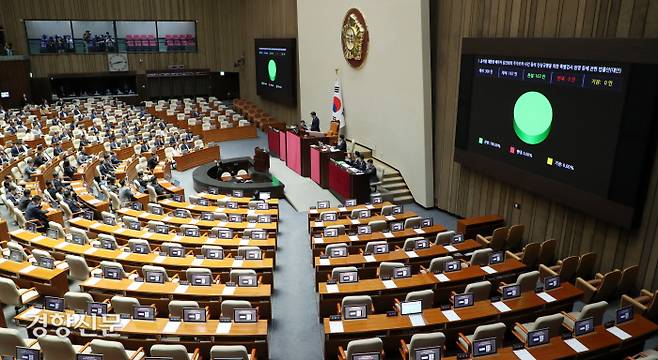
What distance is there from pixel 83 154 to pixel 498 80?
1425 centimetres

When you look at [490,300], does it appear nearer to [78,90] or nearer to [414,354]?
[414,354]

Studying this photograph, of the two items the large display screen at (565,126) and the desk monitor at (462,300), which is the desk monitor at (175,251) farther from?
the large display screen at (565,126)

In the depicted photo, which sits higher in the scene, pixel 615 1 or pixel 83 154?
pixel 615 1

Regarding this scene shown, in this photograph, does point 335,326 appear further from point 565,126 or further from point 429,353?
point 565,126

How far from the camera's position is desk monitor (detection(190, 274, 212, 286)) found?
8.09 metres

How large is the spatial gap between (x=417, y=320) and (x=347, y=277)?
61.4 inches

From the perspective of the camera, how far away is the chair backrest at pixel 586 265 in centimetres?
928

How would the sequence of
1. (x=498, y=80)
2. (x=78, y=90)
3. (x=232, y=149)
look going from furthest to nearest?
1. (x=78, y=90)
2. (x=232, y=149)
3. (x=498, y=80)

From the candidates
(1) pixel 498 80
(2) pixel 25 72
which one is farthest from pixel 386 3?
(2) pixel 25 72

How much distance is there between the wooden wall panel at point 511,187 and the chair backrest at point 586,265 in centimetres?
36

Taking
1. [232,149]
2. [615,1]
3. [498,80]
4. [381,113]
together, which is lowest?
[232,149]

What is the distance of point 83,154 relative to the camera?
17.7 meters

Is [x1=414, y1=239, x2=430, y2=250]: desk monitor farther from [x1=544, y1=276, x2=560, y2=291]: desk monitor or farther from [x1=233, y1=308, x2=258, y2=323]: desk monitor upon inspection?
[x1=233, y1=308, x2=258, y2=323]: desk monitor

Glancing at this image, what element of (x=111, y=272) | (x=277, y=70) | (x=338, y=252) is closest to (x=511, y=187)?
(x=338, y=252)
